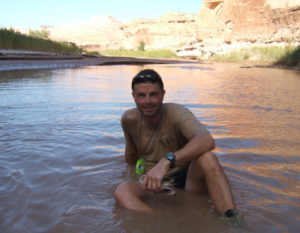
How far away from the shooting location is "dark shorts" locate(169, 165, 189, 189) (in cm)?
250

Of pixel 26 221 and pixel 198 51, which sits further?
pixel 198 51

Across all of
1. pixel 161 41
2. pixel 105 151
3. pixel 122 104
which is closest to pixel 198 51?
pixel 161 41

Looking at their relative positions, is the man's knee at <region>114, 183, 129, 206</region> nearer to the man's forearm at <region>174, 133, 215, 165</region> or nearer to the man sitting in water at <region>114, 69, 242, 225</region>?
the man sitting in water at <region>114, 69, 242, 225</region>

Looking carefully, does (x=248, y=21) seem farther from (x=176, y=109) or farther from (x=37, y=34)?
(x=176, y=109)

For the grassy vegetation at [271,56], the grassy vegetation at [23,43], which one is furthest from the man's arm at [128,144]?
the grassy vegetation at [271,56]

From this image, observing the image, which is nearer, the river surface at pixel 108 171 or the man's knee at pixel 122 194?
the river surface at pixel 108 171

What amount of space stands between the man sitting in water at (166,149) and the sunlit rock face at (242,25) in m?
26.4

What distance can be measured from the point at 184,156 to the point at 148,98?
21.4 inches

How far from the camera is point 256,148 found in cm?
355

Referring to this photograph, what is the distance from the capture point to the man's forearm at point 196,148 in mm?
2088

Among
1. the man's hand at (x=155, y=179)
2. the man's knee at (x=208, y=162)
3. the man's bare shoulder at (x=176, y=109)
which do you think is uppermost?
the man's bare shoulder at (x=176, y=109)

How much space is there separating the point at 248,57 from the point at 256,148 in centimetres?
2583

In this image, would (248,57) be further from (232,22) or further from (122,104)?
(122,104)

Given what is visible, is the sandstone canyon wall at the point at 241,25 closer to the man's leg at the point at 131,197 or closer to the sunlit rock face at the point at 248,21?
the sunlit rock face at the point at 248,21
